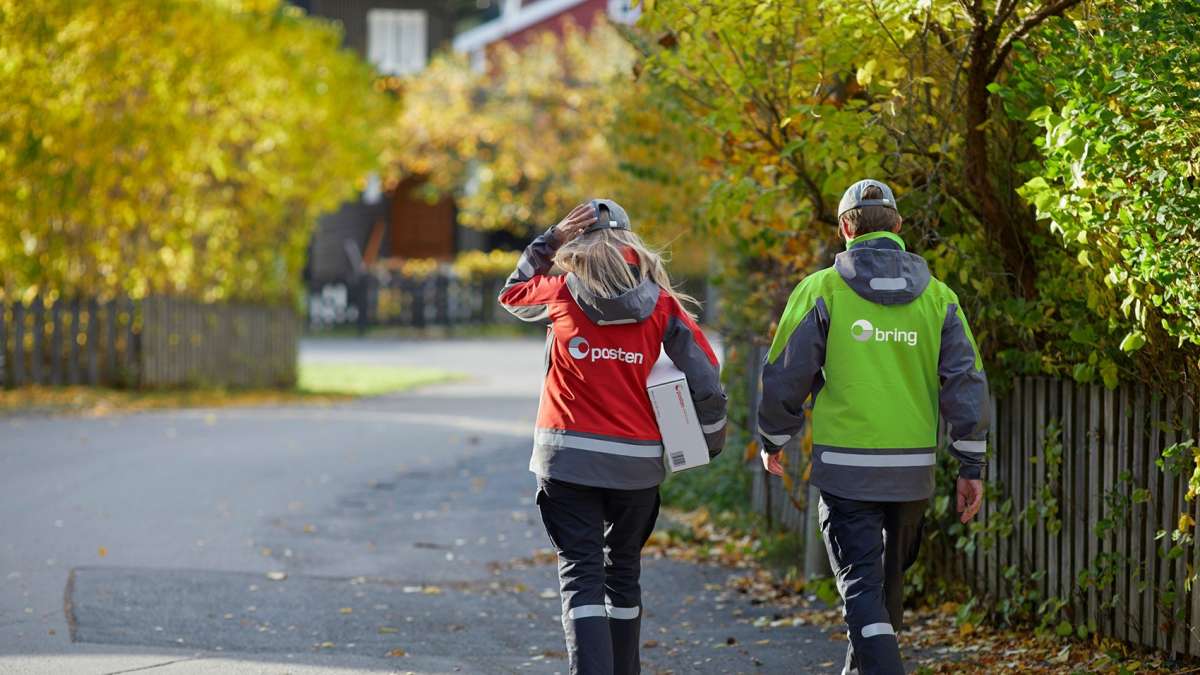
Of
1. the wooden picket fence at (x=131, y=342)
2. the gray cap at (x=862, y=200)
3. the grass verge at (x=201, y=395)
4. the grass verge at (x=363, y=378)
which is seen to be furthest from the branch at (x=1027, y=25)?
the grass verge at (x=363, y=378)

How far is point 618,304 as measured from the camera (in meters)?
4.90

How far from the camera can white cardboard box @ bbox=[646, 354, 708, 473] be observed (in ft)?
16.3

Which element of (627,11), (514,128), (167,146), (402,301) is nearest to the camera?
(627,11)

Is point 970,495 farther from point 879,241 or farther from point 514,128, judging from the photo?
point 514,128

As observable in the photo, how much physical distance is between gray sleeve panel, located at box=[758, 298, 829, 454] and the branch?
4.48ft

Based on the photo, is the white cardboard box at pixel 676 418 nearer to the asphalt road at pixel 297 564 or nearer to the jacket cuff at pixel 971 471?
the jacket cuff at pixel 971 471

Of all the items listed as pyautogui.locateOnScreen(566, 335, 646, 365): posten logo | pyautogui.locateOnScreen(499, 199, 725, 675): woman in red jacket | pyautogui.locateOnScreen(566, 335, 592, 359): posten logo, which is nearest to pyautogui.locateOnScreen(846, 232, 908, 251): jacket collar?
pyautogui.locateOnScreen(499, 199, 725, 675): woman in red jacket

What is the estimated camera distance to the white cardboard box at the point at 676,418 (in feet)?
16.3

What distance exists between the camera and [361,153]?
19.9 metres

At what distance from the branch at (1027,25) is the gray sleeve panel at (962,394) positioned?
46.1 inches

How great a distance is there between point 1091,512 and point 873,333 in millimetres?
1535

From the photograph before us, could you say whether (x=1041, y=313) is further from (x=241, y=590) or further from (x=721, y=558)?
(x=241, y=590)

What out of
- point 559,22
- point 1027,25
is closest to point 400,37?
point 559,22

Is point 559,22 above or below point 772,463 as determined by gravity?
above
